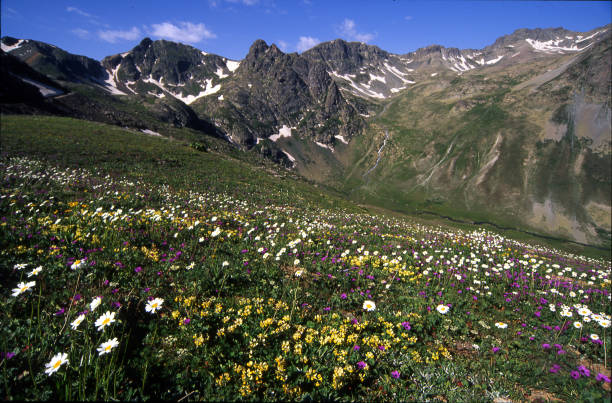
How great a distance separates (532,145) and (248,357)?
849 feet

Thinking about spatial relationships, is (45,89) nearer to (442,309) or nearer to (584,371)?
(442,309)

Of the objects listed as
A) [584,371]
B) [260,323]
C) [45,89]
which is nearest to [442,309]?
[584,371]

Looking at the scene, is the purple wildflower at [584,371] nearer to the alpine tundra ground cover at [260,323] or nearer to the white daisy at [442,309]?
the alpine tundra ground cover at [260,323]

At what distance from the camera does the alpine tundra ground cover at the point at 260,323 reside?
3.64 m

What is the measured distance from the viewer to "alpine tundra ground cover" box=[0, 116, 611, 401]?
3.64 metres

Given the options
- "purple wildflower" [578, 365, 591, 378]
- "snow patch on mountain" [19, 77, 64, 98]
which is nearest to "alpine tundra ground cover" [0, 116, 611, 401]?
"purple wildflower" [578, 365, 591, 378]

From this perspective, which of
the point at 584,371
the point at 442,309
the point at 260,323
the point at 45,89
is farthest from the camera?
the point at 45,89

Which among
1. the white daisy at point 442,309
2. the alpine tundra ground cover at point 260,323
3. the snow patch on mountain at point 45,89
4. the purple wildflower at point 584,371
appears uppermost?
the snow patch on mountain at point 45,89

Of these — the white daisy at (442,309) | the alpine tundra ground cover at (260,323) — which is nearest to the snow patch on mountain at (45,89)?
the alpine tundra ground cover at (260,323)

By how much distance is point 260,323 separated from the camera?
4941 mm

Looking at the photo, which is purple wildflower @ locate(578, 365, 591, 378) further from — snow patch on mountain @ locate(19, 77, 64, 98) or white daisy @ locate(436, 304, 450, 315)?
snow patch on mountain @ locate(19, 77, 64, 98)

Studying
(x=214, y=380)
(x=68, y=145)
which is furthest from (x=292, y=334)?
(x=68, y=145)

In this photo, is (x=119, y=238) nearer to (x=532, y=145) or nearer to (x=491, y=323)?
(x=491, y=323)

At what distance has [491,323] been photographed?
694 centimetres
